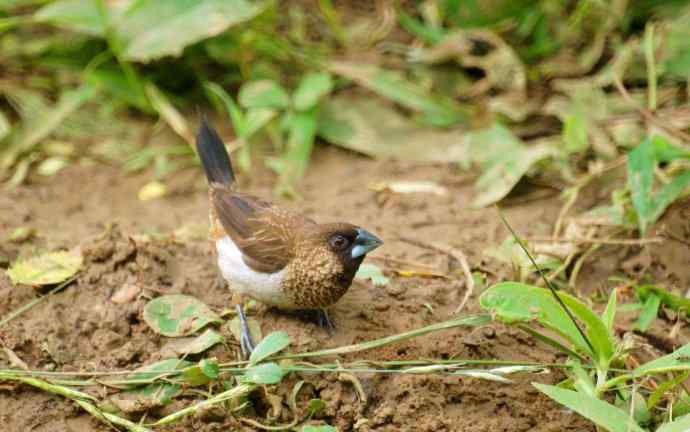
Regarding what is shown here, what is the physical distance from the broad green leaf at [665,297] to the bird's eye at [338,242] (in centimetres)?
144

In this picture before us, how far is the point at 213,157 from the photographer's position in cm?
421

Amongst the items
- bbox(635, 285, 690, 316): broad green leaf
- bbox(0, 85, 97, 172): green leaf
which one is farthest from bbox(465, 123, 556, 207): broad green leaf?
bbox(0, 85, 97, 172): green leaf

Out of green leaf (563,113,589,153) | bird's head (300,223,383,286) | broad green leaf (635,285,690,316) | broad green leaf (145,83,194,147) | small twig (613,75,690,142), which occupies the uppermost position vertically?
small twig (613,75,690,142)

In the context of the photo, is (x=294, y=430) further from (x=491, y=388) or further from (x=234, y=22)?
(x=234, y=22)

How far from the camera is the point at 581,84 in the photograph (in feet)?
18.6

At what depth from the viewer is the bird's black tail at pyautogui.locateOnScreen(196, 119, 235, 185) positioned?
164 inches

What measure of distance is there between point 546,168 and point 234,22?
2.12 meters

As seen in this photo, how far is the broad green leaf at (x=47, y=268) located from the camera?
12.0ft

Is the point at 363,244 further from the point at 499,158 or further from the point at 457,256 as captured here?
the point at 499,158

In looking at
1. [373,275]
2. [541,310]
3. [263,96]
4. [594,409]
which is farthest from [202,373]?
[263,96]

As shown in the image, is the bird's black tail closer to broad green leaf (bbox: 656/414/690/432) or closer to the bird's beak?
the bird's beak

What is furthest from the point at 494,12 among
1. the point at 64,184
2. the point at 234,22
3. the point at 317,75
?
the point at 64,184

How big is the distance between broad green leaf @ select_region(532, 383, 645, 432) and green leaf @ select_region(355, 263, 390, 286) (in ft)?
3.41

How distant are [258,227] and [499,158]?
2025 millimetres
